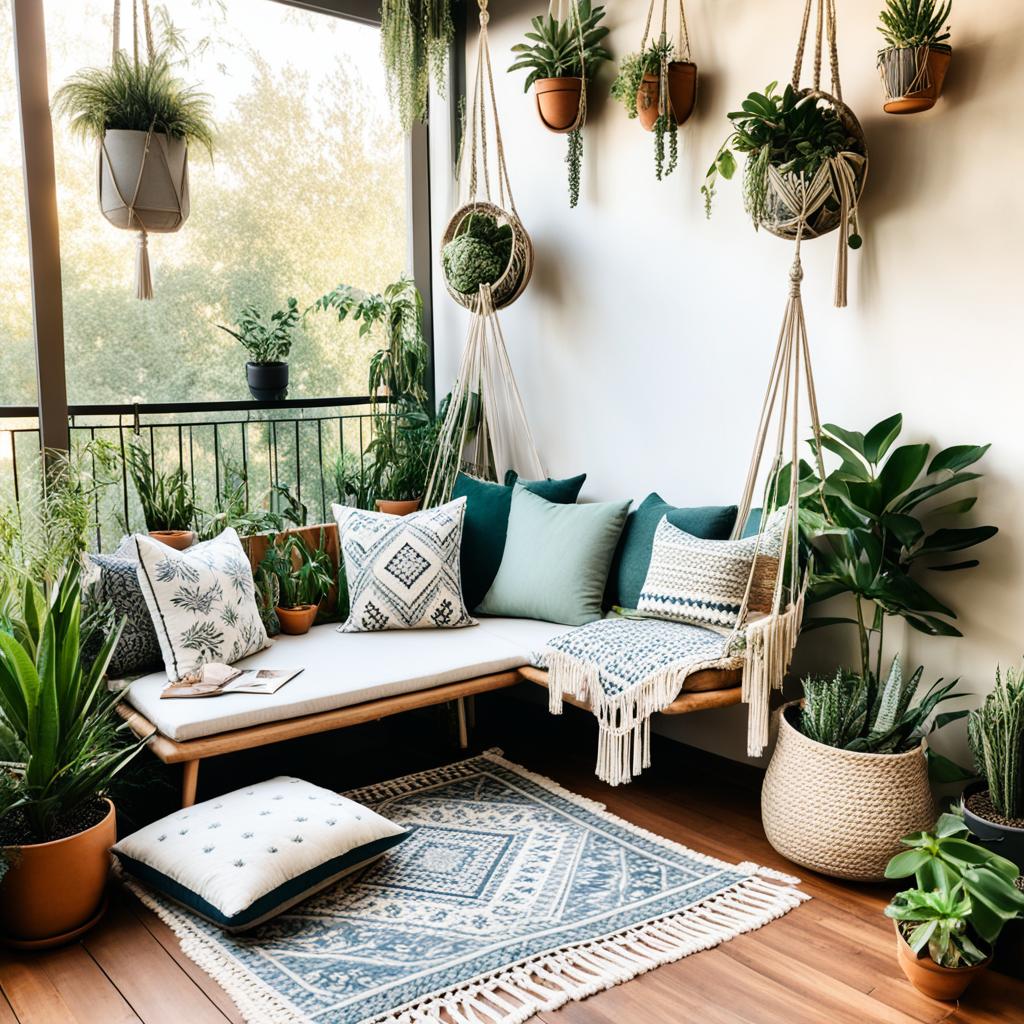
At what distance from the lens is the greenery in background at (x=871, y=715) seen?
2.57m

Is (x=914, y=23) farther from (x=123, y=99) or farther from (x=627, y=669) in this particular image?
(x=123, y=99)

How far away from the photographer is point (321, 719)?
9.10ft

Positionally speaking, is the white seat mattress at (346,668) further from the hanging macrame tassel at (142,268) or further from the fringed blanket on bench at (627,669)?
the hanging macrame tassel at (142,268)

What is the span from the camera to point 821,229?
9.08 feet

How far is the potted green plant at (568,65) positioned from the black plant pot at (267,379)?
1310 mm

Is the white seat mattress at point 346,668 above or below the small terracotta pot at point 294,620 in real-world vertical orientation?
below

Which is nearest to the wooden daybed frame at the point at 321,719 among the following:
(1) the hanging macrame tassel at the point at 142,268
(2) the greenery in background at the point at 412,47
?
(1) the hanging macrame tassel at the point at 142,268

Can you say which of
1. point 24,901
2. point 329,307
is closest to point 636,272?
point 329,307

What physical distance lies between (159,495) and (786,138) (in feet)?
7.41

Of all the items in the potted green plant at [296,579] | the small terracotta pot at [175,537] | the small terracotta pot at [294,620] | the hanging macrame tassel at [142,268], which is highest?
the hanging macrame tassel at [142,268]

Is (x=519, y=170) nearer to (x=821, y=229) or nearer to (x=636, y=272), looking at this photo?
(x=636, y=272)

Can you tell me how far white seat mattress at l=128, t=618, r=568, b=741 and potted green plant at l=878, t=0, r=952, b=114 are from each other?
1.85 meters

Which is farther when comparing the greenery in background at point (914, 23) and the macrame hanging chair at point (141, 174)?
the macrame hanging chair at point (141, 174)

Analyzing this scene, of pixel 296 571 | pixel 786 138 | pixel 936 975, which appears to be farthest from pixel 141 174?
pixel 936 975
